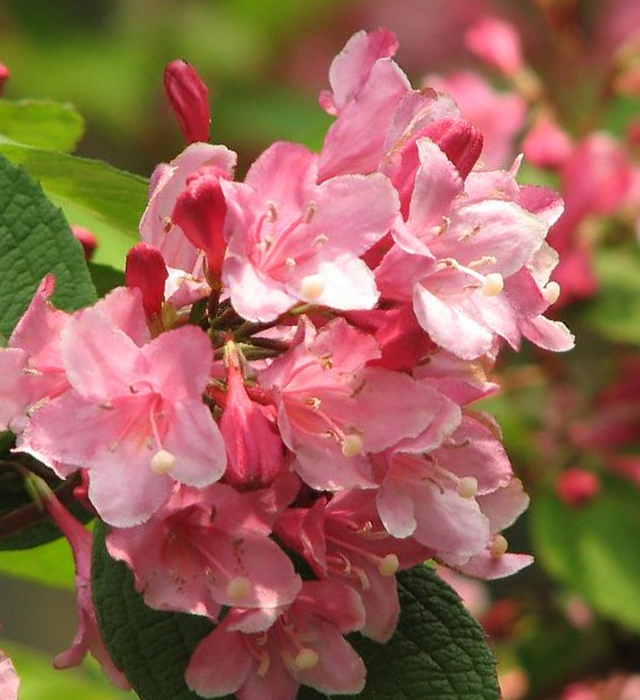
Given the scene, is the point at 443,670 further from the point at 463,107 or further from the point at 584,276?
the point at 463,107

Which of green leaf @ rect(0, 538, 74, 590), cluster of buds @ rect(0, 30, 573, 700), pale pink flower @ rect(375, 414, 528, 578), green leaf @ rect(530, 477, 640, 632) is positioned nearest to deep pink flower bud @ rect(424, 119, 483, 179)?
cluster of buds @ rect(0, 30, 573, 700)

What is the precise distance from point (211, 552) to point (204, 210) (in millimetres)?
148

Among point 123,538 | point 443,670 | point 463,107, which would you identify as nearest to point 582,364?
point 463,107

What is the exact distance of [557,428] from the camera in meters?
1.37

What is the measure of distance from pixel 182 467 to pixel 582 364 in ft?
4.01

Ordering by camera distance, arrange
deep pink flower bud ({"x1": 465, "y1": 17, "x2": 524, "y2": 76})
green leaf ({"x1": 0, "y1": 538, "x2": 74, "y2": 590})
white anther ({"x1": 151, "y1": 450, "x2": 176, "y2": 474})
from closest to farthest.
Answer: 1. white anther ({"x1": 151, "y1": 450, "x2": 176, "y2": 474})
2. green leaf ({"x1": 0, "y1": 538, "x2": 74, "y2": 590})
3. deep pink flower bud ({"x1": 465, "y1": 17, "x2": 524, "y2": 76})

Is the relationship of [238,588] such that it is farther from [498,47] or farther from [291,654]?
[498,47]

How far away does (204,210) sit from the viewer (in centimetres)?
51

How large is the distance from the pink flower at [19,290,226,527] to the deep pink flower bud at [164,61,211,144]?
0.40 feet

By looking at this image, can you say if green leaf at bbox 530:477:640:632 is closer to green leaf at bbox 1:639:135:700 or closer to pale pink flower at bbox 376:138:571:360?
green leaf at bbox 1:639:135:700

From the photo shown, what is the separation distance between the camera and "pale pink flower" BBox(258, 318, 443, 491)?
1.69ft

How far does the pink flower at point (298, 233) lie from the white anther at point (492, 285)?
50mm

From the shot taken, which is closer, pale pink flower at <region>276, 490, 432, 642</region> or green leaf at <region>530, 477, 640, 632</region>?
pale pink flower at <region>276, 490, 432, 642</region>

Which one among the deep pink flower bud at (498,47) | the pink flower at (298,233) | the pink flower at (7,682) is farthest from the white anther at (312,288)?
the deep pink flower bud at (498,47)
